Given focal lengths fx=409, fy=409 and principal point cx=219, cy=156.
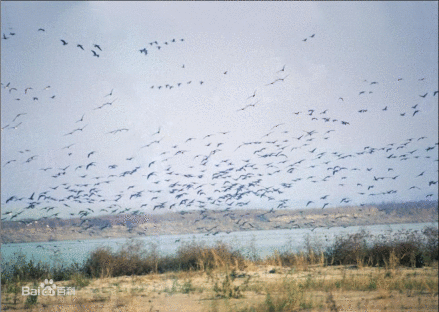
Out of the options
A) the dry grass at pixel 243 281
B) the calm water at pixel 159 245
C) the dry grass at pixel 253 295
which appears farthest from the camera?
the calm water at pixel 159 245

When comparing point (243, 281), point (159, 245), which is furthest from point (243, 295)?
point (159, 245)

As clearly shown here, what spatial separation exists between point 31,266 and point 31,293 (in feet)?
12.5

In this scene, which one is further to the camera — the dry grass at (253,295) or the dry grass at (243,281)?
the dry grass at (243,281)

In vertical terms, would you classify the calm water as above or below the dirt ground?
above

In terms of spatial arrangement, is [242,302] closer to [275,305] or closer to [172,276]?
[275,305]

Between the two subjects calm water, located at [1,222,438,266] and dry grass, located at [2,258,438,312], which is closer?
dry grass, located at [2,258,438,312]

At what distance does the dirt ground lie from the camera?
832cm

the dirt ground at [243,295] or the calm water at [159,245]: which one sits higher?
the calm water at [159,245]

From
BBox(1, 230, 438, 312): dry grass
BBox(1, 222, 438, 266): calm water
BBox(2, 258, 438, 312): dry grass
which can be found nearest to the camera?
BBox(2, 258, 438, 312): dry grass

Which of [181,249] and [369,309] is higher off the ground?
[181,249]

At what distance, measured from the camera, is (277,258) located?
1616 centimetres

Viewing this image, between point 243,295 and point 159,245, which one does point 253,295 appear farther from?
point 159,245

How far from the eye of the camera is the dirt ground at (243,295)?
8320 mm

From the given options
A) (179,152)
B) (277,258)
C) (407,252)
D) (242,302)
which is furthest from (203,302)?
(407,252)
